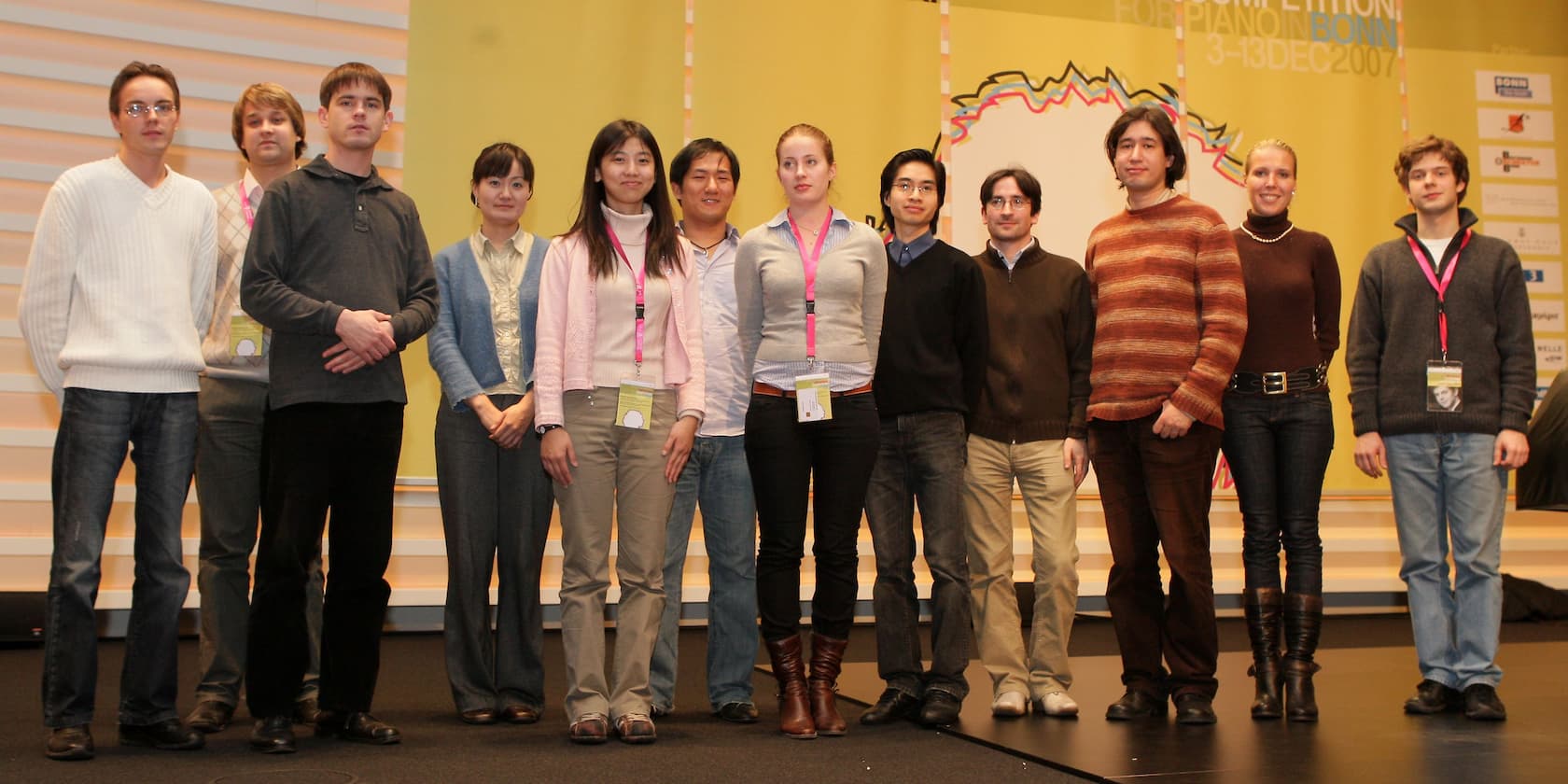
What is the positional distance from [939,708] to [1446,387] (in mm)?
1595

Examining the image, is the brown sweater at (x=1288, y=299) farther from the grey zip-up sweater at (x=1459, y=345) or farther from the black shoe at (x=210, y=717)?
the black shoe at (x=210, y=717)

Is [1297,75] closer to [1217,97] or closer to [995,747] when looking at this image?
[1217,97]

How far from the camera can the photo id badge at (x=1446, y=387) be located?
3.19 meters

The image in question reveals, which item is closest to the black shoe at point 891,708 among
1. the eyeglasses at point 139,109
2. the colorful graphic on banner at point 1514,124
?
the eyeglasses at point 139,109

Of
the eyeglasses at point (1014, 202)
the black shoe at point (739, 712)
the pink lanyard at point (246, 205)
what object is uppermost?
the eyeglasses at point (1014, 202)

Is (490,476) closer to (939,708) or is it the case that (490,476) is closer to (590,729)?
(590,729)

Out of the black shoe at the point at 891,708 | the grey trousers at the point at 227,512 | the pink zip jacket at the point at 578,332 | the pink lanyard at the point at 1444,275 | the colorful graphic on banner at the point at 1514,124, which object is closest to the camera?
the pink zip jacket at the point at 578,332

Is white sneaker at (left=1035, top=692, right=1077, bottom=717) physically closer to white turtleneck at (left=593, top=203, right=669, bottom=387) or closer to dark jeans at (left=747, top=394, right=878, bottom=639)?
dark jeans at (left=747, top=394, right=878, bottom=639)

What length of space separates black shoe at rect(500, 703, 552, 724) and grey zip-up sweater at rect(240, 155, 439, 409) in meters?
0.90

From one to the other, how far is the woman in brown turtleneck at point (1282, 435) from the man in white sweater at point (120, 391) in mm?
2570

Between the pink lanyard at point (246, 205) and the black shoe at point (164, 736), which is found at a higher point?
the pink lanyard at point (246, 205)

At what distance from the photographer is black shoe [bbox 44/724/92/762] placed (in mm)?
2484

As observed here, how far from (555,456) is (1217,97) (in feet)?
15.9

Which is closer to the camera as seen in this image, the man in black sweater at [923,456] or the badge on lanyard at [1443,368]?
the man in black sweater at [923,456]
